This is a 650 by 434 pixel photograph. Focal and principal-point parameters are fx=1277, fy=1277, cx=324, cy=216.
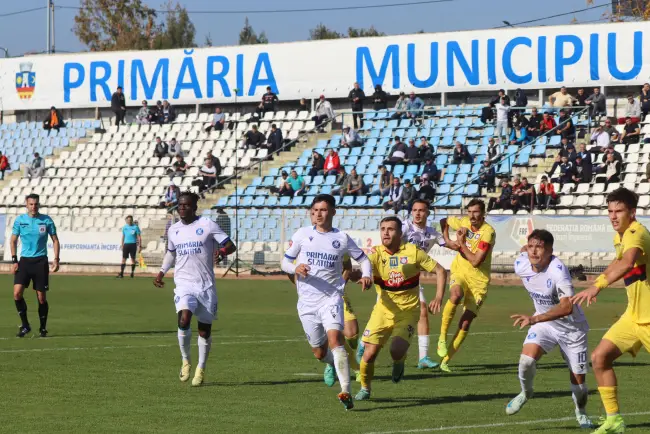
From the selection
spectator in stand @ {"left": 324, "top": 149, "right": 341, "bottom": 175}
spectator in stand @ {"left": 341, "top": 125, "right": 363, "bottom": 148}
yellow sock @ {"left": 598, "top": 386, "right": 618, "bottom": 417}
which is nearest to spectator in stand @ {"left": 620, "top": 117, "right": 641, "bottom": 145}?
spectator in stand @ {"left": 324, "top": 149, "right": 341, "bottom": 175}

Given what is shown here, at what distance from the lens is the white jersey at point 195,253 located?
45.2 ft

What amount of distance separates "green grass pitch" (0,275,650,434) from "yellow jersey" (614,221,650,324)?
122 centimetres

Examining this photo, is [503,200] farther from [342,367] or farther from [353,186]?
[342,367]

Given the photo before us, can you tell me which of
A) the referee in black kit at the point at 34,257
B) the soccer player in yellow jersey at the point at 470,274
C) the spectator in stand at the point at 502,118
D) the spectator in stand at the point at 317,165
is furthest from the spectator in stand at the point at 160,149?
the soccer player in yellow jersey at the point at 470,274

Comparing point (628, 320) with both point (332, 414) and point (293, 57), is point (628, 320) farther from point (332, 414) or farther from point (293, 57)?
point (293, 57)

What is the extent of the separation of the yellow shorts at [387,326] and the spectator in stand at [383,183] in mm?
24896

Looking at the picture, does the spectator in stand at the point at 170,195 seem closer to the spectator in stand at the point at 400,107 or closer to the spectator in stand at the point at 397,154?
the spectator in stand at the point at 397,154

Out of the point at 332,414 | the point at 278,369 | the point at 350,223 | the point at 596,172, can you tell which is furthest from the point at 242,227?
the point at 332,414

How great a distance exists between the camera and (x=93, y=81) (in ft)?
176

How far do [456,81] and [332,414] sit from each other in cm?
3436

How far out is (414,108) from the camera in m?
43.4

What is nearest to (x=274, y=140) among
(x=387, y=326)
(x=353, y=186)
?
(x=353, y=186)

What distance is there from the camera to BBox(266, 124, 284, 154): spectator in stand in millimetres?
44469

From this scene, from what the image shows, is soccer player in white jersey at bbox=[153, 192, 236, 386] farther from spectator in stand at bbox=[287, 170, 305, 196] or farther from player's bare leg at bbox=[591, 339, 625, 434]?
spectator in stand at bbox=[287, 170, 305, 196]
